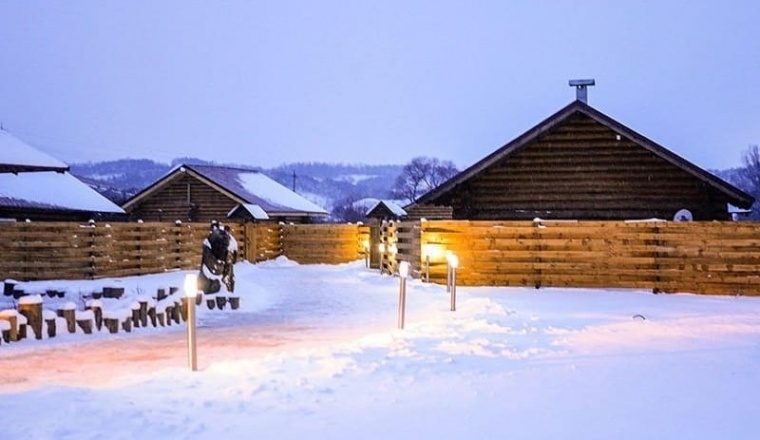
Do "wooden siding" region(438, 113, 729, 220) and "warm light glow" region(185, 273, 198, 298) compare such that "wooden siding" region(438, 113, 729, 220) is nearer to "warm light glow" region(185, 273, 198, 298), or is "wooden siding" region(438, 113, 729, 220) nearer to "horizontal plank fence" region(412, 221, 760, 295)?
"horizontal plank fence" region(412, 221, 760, 295)

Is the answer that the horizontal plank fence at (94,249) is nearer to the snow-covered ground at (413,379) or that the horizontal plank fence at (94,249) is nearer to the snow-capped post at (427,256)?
the snow-covered ground at (413,379)

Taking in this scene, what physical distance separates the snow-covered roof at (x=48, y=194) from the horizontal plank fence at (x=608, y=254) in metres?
16.6

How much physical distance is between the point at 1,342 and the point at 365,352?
236 inches

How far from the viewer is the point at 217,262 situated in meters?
18.0

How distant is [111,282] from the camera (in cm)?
2161

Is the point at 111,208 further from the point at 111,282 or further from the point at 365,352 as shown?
the point at 365,352

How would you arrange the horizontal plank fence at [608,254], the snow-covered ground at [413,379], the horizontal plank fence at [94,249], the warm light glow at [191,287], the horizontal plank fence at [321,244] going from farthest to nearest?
the horizontal plank fence at [321,244]
the horizontal plank fence at [94,249]
the horizontal plank fence at [608,254]
the warm light glow at [191,287]
the snow-covered ground at [413,379]

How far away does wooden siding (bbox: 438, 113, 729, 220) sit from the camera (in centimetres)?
2112

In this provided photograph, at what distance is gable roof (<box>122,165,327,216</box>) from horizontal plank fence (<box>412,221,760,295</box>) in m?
22.8

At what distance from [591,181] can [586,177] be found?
7.2 inches

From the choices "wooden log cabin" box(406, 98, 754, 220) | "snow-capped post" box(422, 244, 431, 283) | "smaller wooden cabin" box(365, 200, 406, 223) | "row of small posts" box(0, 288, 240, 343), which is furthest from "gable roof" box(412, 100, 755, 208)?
"smaller wooden cabin" box(365, 200, 406, 223)

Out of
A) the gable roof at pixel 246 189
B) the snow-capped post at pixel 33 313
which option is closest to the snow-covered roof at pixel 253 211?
the gable roof at pixel 246 189

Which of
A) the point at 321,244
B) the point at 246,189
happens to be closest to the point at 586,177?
the point at 321,244

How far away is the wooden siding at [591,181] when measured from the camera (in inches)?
832
